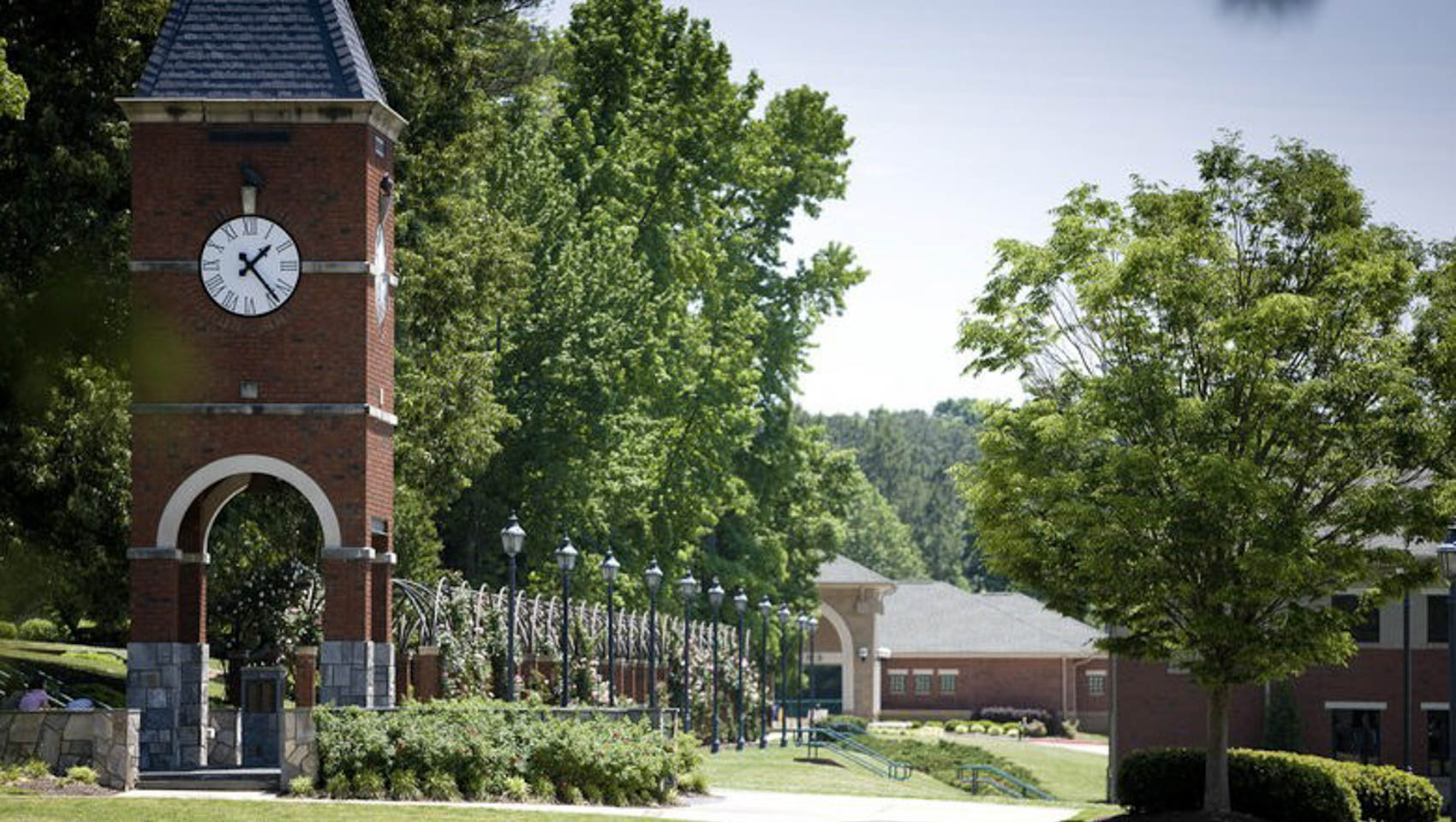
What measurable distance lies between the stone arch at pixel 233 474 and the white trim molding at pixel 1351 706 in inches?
1153

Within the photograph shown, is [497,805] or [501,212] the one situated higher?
[501,212]

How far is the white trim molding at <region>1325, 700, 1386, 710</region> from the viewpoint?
181ft

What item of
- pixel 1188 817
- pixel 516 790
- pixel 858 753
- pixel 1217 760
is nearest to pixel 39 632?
pixel 858 753

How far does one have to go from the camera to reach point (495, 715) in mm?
35438

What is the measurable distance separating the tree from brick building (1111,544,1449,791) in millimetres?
16691

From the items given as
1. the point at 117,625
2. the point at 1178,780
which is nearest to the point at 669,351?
the point at 117,625

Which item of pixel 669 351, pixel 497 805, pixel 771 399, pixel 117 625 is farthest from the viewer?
pixel 771 399

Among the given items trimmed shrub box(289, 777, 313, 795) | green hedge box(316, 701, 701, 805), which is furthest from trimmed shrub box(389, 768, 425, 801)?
trimmed shrub box(289, 777, 313, 795)

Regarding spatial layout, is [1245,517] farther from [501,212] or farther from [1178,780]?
[501,212]

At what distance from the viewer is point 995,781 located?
63.3 meters

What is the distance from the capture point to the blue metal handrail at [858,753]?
202 feet

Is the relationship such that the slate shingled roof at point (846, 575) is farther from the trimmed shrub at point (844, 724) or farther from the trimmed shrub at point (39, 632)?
the trimmed shrub at point (39, 632)

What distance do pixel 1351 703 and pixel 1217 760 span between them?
19.6 metres

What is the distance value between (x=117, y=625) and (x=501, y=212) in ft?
57.0
